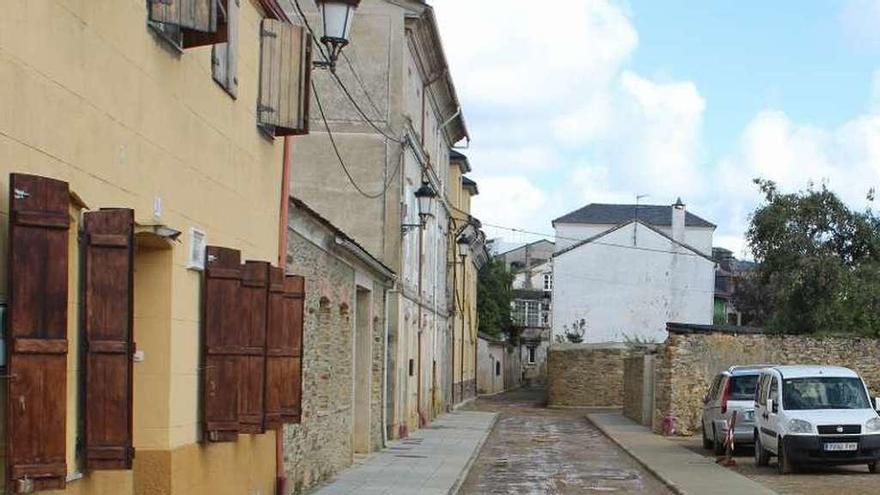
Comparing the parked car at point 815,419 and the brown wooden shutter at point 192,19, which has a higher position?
the brown wooden shutter at point 192,19

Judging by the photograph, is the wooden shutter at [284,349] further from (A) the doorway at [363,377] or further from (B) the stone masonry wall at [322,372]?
(A) the doorway at [363,377]

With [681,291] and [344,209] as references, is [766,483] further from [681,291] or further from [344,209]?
[681,291]

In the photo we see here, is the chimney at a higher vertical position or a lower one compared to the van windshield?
higher

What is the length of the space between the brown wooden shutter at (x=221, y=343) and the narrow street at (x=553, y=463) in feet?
26.1

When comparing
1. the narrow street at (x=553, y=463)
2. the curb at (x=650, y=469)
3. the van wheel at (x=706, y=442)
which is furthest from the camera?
the van wheel at (x=706, y=442)

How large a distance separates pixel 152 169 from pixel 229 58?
8.35 ft

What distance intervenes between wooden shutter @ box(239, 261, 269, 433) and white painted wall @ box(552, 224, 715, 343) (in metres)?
58.4

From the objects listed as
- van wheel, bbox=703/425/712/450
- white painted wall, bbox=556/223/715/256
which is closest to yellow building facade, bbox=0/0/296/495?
van wheel, bbox=703/425/712/450

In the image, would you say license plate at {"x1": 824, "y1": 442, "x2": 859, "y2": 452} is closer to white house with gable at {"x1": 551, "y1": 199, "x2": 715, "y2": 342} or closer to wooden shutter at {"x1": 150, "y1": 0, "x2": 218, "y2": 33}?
wooden shutter at {"x1": 150, "y1": 0, "x2": 218, "y2": 33}

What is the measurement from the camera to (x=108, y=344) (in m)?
7.58

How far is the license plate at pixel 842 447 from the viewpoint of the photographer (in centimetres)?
2025

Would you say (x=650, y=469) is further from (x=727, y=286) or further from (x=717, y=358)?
(x=727, y=286)

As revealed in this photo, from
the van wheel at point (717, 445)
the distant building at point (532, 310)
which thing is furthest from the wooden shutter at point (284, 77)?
the distant building at point (532, 310)

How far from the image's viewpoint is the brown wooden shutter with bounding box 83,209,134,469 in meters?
7.52
